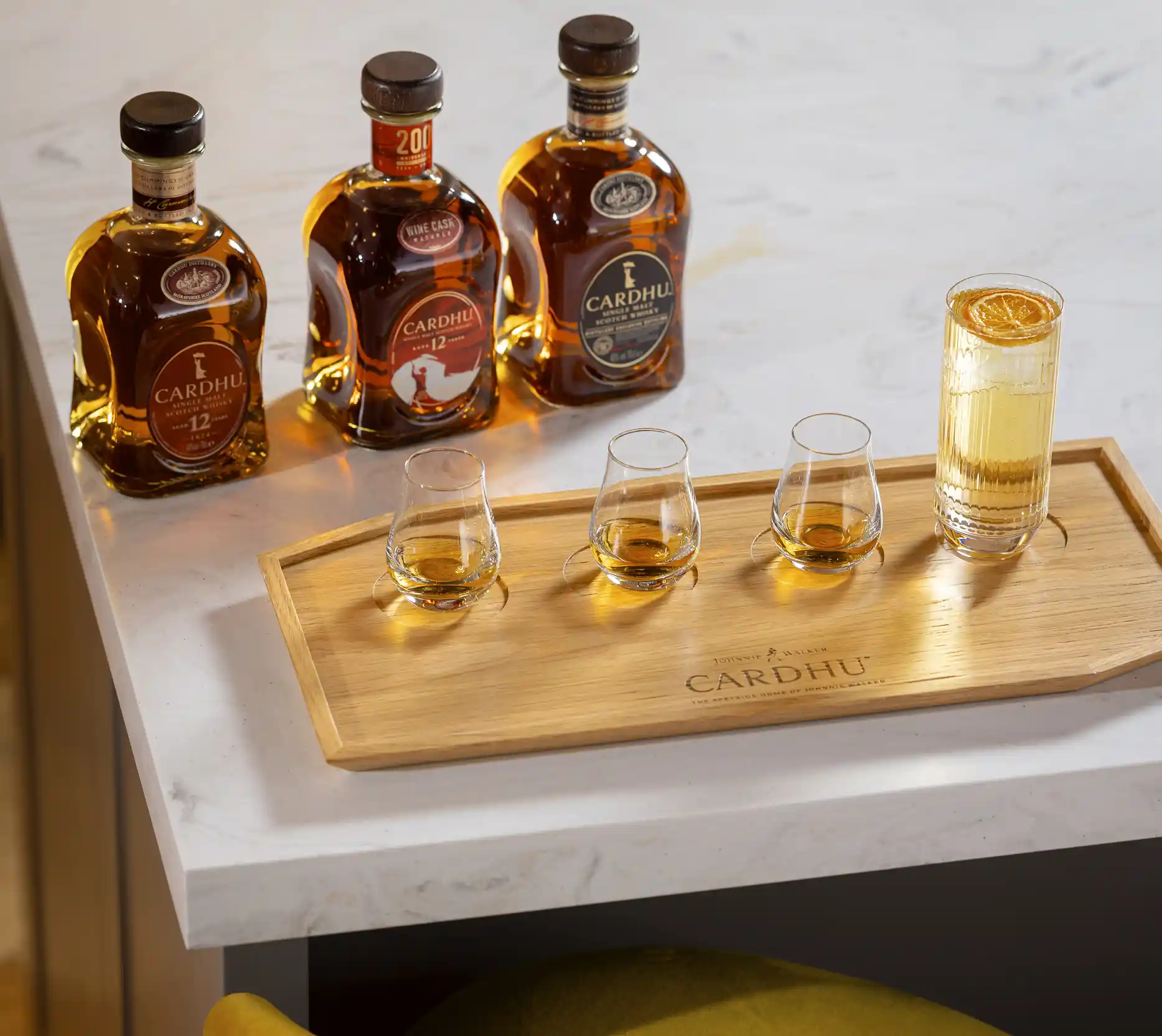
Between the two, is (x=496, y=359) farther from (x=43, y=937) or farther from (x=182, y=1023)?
(x=43, y=937)

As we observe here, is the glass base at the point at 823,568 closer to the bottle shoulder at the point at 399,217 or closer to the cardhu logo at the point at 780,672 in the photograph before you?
the cardhu logo at the point at 780,672

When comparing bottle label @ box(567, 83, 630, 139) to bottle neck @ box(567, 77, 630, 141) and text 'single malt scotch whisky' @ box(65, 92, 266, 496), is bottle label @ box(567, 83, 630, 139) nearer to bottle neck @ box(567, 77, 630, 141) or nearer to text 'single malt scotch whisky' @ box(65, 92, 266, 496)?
bottle neck @ box(567, 77, 630, 141)

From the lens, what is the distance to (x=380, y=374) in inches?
48.1

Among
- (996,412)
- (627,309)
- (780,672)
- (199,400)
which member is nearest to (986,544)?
(996,412)

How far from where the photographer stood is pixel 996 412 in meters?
1.11

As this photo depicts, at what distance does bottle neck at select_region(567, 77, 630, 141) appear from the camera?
3.94ft

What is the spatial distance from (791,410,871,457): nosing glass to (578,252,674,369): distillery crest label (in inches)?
7.9

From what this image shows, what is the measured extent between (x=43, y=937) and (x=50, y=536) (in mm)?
494

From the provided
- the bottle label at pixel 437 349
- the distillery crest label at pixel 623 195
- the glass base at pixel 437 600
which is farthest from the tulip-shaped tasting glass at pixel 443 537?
the distillery crest label at pixel 623 195

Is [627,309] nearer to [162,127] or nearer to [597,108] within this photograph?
[597,108]

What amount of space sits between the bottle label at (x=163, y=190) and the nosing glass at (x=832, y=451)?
407 millimetres

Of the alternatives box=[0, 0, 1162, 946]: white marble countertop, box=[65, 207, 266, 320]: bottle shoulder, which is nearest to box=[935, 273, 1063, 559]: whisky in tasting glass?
box=[0, 0, 1162, 946]: white marble countertop

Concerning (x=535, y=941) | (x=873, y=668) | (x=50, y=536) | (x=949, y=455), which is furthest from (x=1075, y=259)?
(x=50, y=536)

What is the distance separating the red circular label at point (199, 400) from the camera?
1146 millimetres
